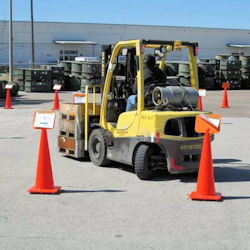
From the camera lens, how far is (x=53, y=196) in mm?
7445

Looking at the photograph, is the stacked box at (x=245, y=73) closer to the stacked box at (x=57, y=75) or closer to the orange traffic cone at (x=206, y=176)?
the stacked box at (x=57, y=75)

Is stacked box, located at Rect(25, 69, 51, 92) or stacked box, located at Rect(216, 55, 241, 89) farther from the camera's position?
stacked box, located at Rect(216, 55, 241, 89)

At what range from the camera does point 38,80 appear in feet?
113

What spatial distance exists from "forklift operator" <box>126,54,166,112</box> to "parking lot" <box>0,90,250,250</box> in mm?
1311

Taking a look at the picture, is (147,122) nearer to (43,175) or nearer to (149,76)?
(149,76)

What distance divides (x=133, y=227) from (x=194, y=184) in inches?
99.2

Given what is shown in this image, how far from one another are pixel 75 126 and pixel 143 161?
2241mm

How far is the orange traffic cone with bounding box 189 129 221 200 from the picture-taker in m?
7.18

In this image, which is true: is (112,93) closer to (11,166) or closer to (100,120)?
(100,120)

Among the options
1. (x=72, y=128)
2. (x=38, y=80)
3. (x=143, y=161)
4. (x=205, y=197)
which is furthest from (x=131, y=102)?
(x=38, y=80)

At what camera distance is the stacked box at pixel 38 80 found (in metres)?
34.4

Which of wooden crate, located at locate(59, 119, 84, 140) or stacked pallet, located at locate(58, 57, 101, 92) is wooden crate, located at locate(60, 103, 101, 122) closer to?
wooden crate, located at locate(59, 119, 84, 140)

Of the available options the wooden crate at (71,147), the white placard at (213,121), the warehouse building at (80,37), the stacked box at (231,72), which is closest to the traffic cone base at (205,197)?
the white placard at (213,121)

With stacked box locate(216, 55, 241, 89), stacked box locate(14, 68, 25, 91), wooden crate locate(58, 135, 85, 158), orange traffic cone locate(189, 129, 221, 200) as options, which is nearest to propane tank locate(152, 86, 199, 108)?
orange traffic cone locate(189, 129, 221, 200)
